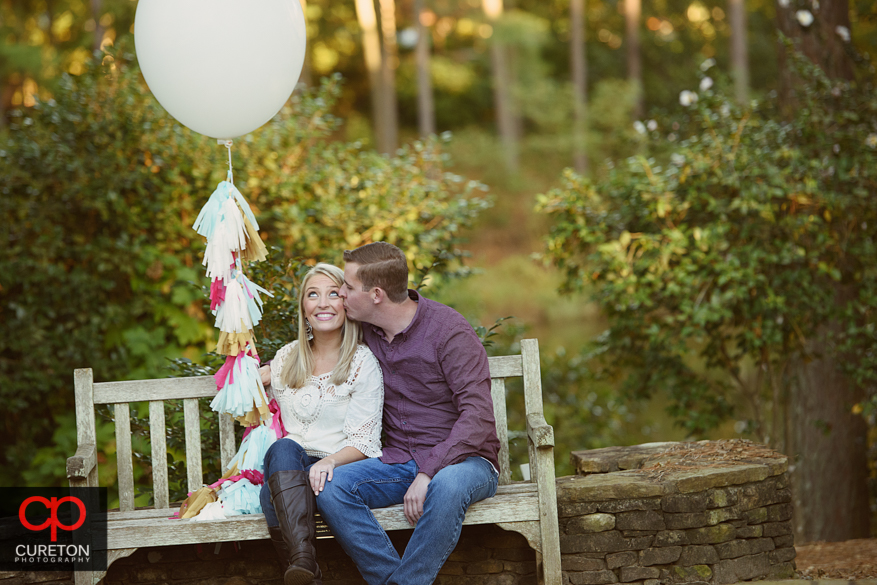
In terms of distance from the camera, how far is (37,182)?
16.0 ft

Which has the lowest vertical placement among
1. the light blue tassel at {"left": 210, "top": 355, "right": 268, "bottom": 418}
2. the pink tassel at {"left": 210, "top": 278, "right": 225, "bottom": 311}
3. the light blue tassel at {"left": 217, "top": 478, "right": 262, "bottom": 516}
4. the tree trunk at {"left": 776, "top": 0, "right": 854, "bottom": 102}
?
the light blue tassel at {"left": 217, "top": 478, "right": 262, "bottom": 516}

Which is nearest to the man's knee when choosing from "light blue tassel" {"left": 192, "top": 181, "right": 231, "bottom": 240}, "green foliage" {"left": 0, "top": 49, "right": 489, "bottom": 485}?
"light blue tassel" {"left": 192, "top": 181, "right": 231, "bottom": 240}

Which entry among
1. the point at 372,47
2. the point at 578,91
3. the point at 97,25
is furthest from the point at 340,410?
the point at 578,91

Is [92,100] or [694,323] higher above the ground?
[92,100]

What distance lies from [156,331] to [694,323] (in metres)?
3.32

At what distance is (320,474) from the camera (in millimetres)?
2727

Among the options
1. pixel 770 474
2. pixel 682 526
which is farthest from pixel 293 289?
pixel 770 474

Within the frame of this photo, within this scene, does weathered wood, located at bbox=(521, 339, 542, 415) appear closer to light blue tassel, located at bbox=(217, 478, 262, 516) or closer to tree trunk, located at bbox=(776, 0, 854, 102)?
light blue tassel, located at bbox=(217, 478, 262, 516)

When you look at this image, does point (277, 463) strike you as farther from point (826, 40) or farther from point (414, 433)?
point (826, 40)

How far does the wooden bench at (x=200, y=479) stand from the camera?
110 inches

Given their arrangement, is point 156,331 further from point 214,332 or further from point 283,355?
point 283,355

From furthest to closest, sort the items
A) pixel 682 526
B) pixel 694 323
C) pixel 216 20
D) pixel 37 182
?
1. pixel 37 182
2. pixel 694 323
3. pixel 682 526
4. pixel 216 20

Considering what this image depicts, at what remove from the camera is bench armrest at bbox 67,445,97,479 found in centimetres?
284

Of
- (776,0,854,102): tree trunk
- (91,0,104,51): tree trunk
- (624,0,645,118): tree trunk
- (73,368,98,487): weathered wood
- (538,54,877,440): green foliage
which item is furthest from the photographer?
(624,0,645,118): tree trunk
